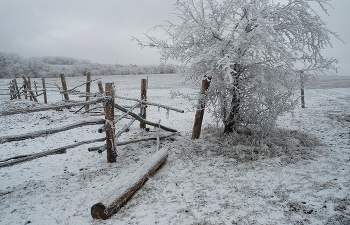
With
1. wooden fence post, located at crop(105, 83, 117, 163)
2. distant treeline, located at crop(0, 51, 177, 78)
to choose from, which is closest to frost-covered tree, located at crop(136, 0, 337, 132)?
wooden fence post, located at crop(105, 83, 117, 163)

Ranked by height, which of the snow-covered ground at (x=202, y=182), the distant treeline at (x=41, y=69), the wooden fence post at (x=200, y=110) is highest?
the distant treeline at (x=41, y=69)

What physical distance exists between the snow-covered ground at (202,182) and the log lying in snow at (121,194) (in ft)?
0.38

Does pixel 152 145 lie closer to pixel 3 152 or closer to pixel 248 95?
pixel 248 95

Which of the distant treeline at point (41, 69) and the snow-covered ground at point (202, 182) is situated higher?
the distant treeline at point (41, 69)

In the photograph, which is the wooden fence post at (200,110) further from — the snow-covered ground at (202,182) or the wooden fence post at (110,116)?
the wooden fence post at (110,116)

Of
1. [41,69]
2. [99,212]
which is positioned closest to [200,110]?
[99,212]

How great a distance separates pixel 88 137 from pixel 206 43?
5.15 metres

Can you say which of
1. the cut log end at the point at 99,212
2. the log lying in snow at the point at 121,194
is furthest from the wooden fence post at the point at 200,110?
the cut log end at the point at 99,212

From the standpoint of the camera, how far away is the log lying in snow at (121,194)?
2850 mm

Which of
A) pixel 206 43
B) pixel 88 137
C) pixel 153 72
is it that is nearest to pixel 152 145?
pixel 88 137

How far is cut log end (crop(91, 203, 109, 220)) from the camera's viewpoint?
283 cm

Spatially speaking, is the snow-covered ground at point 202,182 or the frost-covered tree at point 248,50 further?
the frost-covered tree at point 248,50

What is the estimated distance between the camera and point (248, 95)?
18.1 feet

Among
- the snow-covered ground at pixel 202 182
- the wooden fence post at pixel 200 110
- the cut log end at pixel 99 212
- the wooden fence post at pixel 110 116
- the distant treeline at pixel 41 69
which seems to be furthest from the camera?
the distant treeline at pixel 41 69
